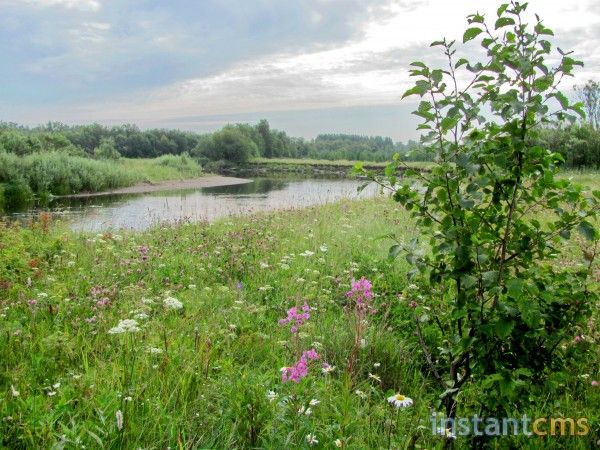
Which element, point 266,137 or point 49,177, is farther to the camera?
point 266,137

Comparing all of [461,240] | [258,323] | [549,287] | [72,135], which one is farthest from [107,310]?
[72,135]

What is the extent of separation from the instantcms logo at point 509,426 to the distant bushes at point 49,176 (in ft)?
79.4

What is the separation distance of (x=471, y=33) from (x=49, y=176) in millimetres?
29249

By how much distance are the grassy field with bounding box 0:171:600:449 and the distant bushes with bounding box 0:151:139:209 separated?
18863 millimetres

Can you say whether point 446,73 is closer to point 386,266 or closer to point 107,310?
point 107,310

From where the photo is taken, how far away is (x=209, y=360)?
3.42 meters

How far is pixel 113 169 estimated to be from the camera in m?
34.2

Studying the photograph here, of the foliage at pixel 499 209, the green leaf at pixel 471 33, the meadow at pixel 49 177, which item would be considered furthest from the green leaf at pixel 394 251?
the meadow at pixel 49 177

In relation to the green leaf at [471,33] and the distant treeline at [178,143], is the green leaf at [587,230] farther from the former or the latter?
the distant treeline at [178,143]

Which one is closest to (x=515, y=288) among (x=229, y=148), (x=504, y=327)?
(x=504, y=327)

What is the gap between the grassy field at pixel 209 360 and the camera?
2381 millimetres

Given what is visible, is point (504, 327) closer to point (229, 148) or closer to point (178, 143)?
point (229, 148)

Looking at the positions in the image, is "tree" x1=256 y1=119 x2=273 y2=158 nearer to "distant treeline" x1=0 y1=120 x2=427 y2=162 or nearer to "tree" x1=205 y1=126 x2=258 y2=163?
"distant treeline" x1=0 y1=120 x2=427 y2=162

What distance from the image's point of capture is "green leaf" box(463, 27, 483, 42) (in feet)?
7.29
